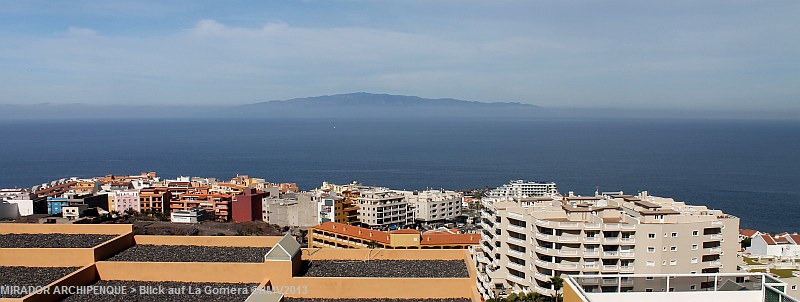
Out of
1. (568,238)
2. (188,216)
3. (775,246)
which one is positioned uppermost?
(568,238)

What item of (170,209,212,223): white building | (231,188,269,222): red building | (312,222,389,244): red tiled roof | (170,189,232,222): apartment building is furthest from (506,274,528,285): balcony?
(170,189,232,222): apartment building

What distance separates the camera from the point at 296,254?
36.2ft

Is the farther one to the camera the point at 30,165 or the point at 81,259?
the point at 30,165

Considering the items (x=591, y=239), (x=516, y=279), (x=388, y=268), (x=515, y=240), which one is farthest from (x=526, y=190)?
(x=388, y=268)

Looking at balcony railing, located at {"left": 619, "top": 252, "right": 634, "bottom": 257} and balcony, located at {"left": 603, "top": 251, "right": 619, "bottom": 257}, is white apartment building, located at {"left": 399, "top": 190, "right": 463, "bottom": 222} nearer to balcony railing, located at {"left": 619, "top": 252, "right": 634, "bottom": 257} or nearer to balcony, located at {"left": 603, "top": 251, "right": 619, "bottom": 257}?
balcony, located at {"left": 603, "top": 251, "right": 619, "bottom": 257}

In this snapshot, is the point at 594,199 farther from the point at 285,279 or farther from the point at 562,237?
the point at 285,279

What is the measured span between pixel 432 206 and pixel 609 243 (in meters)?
24.3

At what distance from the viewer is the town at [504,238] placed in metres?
10.5

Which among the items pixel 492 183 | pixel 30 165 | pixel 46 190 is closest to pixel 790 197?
pixel 492 183

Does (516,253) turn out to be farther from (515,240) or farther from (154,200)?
(154,200)

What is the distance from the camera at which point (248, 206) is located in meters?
39.8

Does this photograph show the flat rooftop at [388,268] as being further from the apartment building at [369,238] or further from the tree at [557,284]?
the apartment building at [369,238]

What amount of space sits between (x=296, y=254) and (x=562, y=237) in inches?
367

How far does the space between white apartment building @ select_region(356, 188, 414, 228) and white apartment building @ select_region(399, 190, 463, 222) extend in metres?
0.99
